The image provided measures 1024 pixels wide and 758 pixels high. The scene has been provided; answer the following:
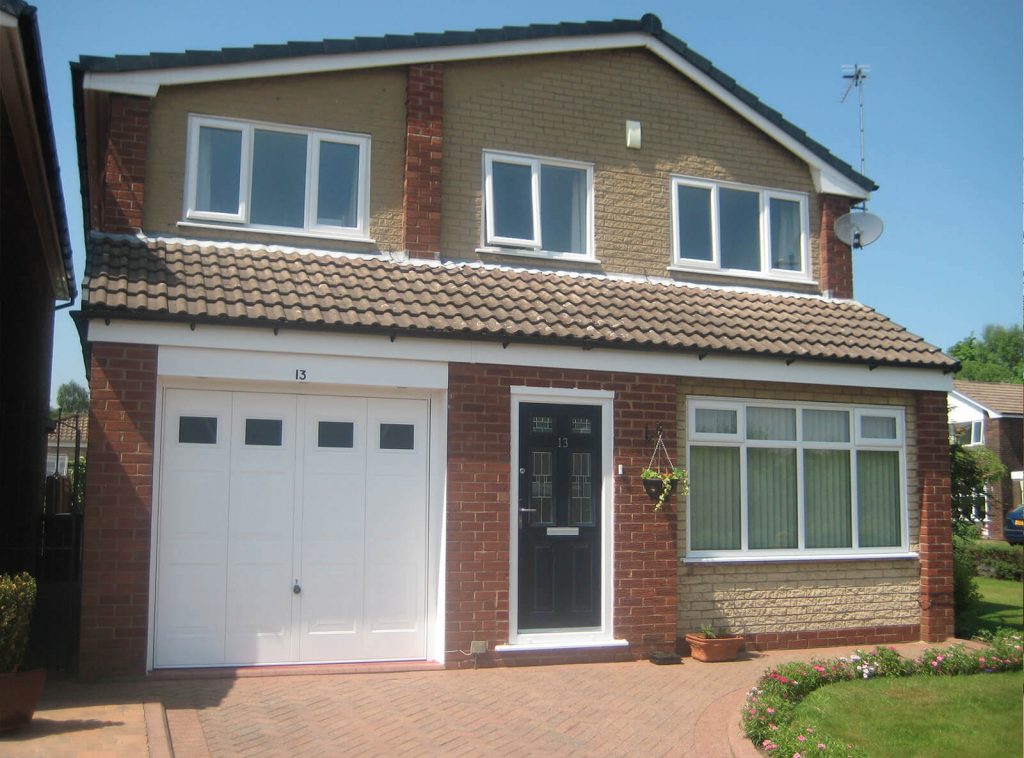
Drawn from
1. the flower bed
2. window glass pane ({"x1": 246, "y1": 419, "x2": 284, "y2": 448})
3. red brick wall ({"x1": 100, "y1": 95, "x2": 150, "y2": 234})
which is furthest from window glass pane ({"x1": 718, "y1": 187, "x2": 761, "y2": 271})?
red brick wall ({"x1": 100, "y1": 95, "x2": 150, "y2": 234})

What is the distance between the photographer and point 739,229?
12.9 meters

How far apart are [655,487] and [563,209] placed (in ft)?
12.1

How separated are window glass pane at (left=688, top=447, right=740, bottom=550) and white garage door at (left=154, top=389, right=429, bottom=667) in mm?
3119

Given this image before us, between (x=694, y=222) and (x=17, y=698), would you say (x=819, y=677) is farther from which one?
(x=17, y=698)

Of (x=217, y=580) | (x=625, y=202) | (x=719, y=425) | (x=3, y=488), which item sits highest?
(x=625, y=202)

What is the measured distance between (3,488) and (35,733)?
4931 mm

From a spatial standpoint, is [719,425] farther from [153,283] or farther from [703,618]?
[153,283]

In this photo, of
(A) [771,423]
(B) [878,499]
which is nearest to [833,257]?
(A) [771,423]

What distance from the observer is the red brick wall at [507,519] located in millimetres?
9711

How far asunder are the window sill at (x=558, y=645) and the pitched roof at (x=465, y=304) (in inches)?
121

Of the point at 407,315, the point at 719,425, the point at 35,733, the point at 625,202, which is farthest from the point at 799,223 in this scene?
the point at 35,733

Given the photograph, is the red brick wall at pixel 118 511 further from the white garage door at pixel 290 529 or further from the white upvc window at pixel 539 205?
the white upvc window at pixel 539 205

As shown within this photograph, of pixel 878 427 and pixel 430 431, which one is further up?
pixel 878 427

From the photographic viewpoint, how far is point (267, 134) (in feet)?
35.9
